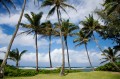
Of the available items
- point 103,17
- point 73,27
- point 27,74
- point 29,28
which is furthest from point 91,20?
point 27,74

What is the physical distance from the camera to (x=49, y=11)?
40.0 m

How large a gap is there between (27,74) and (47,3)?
1217 cm

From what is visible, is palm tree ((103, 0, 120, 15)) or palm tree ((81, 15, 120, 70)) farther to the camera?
palm tree ((81, 15, 120, 70))

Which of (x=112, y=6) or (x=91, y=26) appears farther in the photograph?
(x=91, y=26)

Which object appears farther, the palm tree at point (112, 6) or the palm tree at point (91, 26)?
the palm tree at point (91, 26)

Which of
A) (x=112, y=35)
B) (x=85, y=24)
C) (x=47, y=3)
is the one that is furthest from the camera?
(x=85, y=24)

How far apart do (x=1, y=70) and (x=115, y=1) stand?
21687mm

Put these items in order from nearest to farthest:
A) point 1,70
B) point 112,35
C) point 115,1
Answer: point 1,70, point 115,1, point 112,35

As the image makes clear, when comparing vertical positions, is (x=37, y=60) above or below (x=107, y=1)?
below

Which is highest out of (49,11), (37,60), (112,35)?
(49,11)

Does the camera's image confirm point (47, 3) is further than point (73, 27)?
No

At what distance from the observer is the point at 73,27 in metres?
54.0

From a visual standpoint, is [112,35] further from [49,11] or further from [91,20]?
[49,11]

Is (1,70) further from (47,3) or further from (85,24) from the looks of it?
(85,24)
